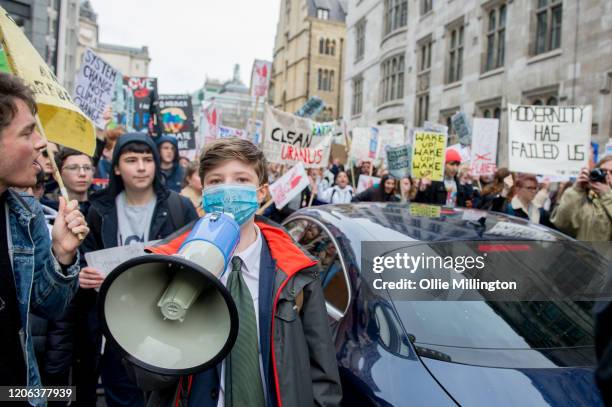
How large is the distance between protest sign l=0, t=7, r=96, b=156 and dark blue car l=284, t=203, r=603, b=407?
5.21 ft

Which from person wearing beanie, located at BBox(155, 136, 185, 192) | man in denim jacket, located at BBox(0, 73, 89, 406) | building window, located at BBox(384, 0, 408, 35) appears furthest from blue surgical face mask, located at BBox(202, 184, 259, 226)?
building window, located at BBox(384, 0, 408, 35)

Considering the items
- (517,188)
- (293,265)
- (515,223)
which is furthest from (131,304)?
(517,188)

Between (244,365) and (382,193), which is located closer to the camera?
(244,365)

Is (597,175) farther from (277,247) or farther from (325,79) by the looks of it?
(325,79)

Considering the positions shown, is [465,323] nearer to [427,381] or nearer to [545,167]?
[427,381]

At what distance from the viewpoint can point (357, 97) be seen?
108 feet

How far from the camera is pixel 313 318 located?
198 centimetres

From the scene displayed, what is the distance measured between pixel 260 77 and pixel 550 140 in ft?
22.6

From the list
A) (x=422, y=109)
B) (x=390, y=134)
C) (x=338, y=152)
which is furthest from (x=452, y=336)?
(x=422, y=109)

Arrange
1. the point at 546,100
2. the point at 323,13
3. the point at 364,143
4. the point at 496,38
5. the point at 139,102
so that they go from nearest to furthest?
the point at 139,102 < the point at 364,143 < the point at 546,100 < the point at 496,38 < the point at 323,13

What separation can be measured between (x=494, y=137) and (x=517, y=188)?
607 cm

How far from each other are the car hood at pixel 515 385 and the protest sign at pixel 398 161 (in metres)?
7.34

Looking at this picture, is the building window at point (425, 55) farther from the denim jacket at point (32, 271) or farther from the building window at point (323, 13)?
the building window at point (323, 13)

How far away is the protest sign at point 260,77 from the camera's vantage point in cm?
1108
